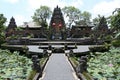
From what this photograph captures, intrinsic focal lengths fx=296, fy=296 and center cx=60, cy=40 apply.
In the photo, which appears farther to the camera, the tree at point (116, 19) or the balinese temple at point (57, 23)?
the balinese temple at point (57, 23)

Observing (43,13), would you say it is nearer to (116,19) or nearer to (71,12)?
(71,12)

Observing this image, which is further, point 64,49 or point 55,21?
point 55,21

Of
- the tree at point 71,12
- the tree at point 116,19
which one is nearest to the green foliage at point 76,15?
the tree at point 71,12

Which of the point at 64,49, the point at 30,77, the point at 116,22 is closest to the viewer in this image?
the point at 30,77

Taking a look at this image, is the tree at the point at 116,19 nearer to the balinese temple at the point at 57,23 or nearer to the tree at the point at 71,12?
the balinese temple at the point at 57,23

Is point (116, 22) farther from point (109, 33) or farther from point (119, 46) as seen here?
point (109, 33)

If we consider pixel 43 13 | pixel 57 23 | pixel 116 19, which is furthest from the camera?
pixel 43 13

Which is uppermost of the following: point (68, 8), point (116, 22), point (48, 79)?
point (68, 8)

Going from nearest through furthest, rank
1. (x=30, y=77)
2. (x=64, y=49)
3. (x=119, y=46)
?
(x=30, y=77) → (x=119, y=46) → (x=64, y=49)

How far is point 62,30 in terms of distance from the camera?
54.5 m

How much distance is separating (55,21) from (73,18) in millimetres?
20585

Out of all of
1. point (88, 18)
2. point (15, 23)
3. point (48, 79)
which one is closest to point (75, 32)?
point (15, 23)

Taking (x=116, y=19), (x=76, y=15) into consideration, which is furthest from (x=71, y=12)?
(x=116, y=19)

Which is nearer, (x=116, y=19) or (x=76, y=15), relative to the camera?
(x=116, y=19)
